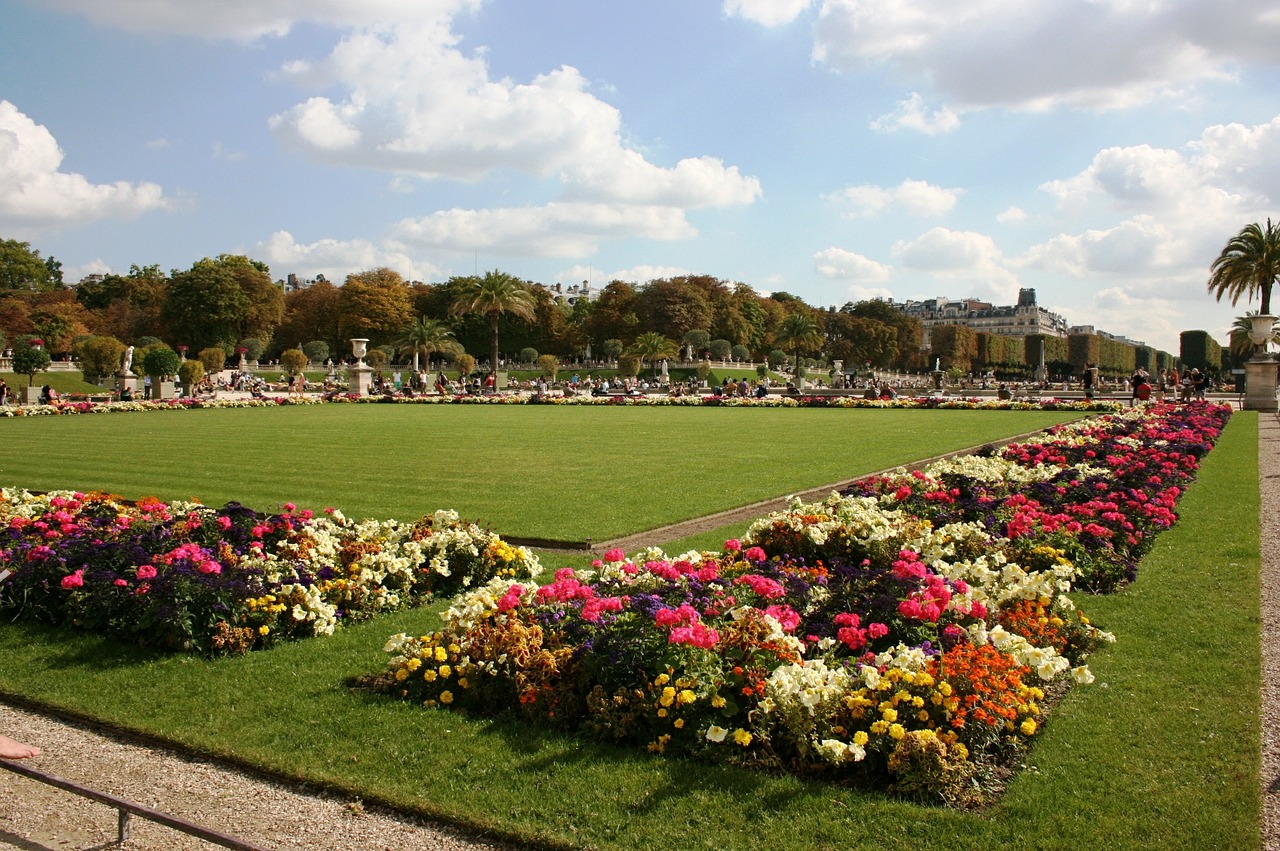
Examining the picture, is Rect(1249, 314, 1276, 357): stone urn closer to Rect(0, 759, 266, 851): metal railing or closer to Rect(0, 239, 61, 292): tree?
Rect(0, 759, 266, 851): metal railing

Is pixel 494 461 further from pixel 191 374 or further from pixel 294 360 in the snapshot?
pixel 294 360

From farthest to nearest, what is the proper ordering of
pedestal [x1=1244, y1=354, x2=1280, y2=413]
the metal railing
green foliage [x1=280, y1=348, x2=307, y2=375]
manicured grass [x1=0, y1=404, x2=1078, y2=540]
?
1. green foliage [x1=280, y1=348, x2=307, y2=375]
2. pedestal [x1=1244, y1=354, x2=1280, y2=413]
3. manicured grass [x1=0, y1=404, x2=1078, y2=540]
4. the metal railing

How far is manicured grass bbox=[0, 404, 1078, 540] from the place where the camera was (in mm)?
10844

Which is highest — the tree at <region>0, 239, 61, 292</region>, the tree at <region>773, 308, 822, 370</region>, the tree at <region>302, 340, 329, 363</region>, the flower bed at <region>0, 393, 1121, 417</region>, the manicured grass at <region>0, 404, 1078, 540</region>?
the tree at <region>0, 239, 61, 292</region>

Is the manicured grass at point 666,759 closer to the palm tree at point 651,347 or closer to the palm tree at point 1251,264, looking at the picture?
the palm tree at point 1251,264

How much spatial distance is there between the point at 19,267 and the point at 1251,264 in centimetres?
9328

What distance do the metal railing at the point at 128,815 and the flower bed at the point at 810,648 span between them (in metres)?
1.58

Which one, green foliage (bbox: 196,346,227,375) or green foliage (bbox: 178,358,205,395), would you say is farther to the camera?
green foliage (bbox: 196,346,227,375)

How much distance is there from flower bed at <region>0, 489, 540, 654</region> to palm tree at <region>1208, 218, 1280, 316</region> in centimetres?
4277

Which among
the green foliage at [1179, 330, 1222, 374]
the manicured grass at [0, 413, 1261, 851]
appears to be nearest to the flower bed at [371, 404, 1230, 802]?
the manicured grass at [0, 413, 1261, 851]

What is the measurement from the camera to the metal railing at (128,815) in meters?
3.06

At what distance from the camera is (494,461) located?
15.3 metres

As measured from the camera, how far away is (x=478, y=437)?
2034cm

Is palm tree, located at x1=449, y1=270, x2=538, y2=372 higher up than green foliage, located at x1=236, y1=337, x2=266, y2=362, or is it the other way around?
palm tree, located at x1=449, y1=270, x2=538, y2=372
